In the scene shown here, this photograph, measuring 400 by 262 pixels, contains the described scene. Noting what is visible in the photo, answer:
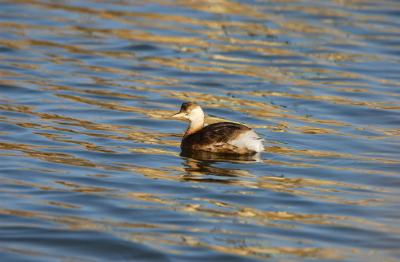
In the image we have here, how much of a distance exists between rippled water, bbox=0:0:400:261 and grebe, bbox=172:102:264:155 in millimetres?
215

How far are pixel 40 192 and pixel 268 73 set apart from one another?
7928 millimetres

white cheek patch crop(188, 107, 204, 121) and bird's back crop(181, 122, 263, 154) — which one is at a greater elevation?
white cheek patch crop(188, 107, 204, 121)

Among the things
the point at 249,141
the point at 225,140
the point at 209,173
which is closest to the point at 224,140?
the point at 225,140

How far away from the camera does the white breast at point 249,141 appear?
40.3 feet

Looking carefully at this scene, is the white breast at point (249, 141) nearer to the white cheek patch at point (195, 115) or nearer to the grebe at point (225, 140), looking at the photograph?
the grebe at point (225, 140)

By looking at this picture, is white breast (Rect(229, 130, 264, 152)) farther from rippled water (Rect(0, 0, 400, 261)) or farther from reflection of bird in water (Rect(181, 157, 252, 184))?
reflection of bird in water (Rect(181, 157, 252, 184))

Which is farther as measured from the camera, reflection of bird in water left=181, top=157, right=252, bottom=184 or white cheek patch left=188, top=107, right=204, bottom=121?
white cheek patch left=188, top=107, right=204, bottom=121

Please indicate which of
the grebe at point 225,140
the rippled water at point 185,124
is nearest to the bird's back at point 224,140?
the grebe at point 225,140

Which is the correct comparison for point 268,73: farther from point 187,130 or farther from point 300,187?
point 300,187

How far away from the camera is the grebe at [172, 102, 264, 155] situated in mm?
12328

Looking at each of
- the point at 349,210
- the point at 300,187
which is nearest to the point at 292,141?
the point at 300,187

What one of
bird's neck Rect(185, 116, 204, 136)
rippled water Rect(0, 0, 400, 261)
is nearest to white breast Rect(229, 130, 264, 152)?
rippled water Rect(0, 0, 400, 261)

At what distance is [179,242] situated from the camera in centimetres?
881

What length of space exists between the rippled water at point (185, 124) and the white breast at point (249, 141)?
0.73ft
